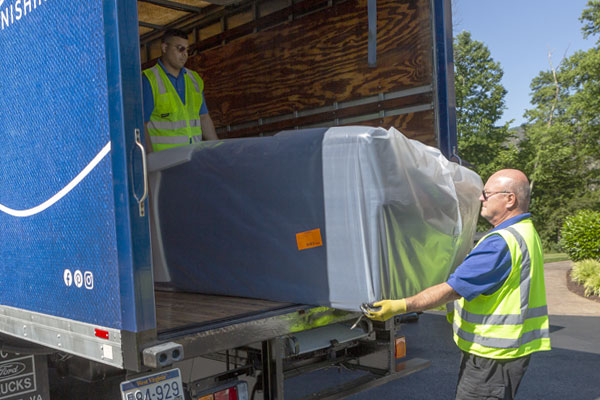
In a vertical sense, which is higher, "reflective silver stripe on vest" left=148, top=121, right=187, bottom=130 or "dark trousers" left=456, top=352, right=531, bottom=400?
"reflective silver stripe on vest" left=148, top=121, right=187, bottom=130

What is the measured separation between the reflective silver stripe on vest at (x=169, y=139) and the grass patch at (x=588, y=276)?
9.10 metres

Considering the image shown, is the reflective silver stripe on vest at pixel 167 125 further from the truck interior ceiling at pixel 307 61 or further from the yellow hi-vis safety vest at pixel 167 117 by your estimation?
the truck interior ceiling at pixel 307 61

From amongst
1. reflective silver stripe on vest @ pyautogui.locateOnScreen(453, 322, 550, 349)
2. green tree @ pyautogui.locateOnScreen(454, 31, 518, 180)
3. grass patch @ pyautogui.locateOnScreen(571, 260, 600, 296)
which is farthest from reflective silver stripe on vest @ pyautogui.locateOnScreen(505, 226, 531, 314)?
green tree @ pyautogui.locateOnScreen(454, 31, 518, 180)

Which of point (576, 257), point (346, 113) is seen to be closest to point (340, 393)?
point (346, 113)

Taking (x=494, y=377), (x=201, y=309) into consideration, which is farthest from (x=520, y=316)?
(x=201, y=309)

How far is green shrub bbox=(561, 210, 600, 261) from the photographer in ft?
43.6

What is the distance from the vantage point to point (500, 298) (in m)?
2.63

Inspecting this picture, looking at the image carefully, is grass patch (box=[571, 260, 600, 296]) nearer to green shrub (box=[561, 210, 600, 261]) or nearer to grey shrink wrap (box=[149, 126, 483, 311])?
green shrub (box=[561, 210, 600, 261])

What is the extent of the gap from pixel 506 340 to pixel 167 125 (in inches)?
92.9

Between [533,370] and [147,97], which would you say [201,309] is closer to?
[147,97]

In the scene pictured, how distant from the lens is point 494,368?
269cm

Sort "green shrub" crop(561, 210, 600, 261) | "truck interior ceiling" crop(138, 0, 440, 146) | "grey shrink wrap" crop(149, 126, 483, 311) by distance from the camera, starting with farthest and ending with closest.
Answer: "green shrub" crop(561, 210, 600, 261) < "truck interior ceiling" crop(138, 0, 440, 146) < "grey shrink wrap" crop(149, 126, 483, 311)

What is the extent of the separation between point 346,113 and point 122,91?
2.79 meters

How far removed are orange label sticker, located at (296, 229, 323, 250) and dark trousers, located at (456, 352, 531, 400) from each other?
0.89m
